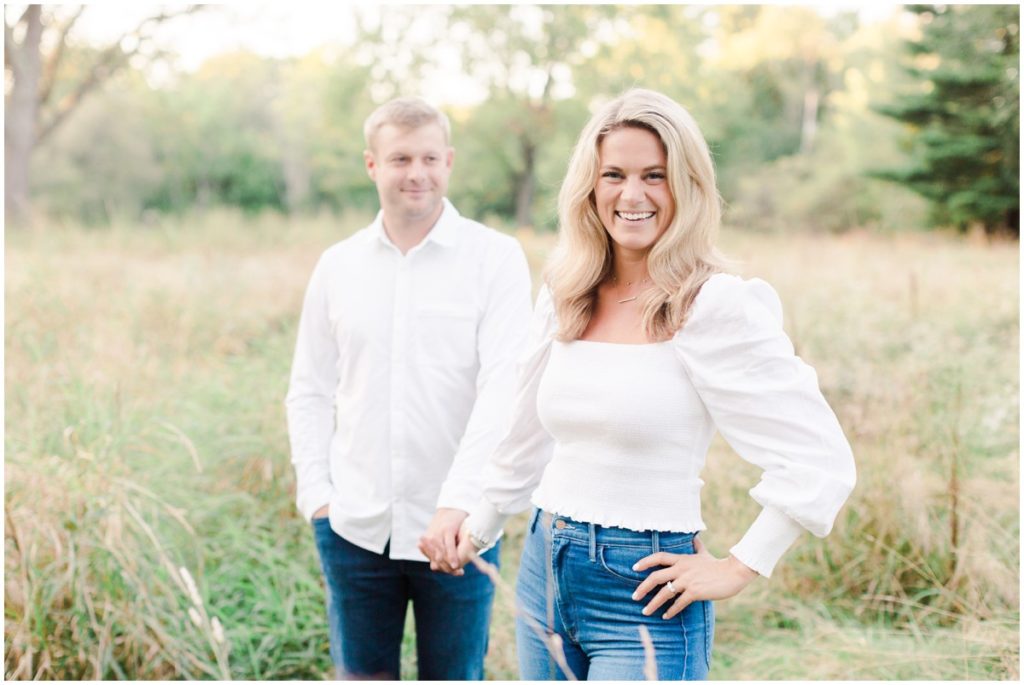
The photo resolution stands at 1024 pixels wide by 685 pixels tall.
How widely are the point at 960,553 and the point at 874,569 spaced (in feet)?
1.21

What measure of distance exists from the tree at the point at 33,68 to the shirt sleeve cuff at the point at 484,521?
491 inches

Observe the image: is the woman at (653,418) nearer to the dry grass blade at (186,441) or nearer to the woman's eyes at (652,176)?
the woman's eyes at (652,176)

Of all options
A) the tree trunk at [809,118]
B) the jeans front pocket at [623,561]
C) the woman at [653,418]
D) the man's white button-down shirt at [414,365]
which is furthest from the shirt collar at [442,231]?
the tree trunk at [809,118]

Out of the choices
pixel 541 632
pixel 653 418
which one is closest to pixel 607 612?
pixel 541 632

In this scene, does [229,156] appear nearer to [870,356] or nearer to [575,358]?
[870,356]

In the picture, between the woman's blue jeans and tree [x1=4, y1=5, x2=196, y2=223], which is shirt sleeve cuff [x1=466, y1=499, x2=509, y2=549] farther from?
tree [x1=4, y1=5, x2=196, y2=223]

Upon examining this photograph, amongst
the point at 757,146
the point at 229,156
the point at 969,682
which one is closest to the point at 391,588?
the point at 969,682

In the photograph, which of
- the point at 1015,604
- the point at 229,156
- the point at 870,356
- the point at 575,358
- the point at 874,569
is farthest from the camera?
the point at 229,156

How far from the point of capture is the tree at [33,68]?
1405 cm

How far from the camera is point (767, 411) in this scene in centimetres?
167

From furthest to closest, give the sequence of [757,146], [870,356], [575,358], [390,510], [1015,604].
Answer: [757,146], [870,356], [1015,604], [390,510], [575,358]

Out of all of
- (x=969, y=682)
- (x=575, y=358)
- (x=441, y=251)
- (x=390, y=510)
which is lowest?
(x=969, y=682)

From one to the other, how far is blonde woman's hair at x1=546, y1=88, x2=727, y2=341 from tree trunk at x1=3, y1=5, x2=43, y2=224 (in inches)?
552

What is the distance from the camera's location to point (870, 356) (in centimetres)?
611
